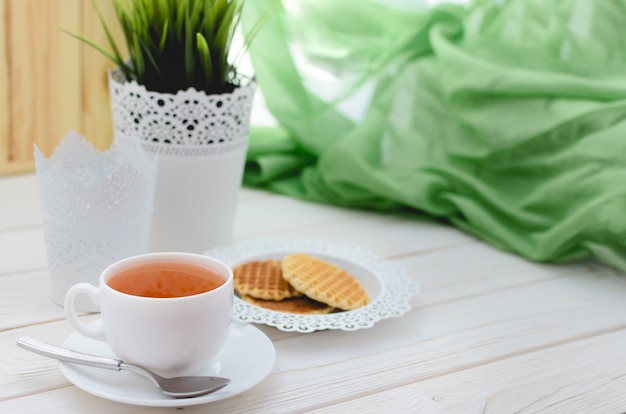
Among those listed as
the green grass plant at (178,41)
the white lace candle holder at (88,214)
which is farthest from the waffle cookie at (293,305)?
the green grass plant at (178,41)

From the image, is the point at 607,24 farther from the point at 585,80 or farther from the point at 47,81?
the point at 47,81

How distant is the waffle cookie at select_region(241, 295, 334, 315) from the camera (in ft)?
2.48

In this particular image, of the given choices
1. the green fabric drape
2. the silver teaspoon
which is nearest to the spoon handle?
the silver teaspoon

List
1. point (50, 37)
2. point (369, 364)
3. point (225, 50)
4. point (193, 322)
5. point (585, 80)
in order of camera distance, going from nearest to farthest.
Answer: point (193, 322), point (369, 364), point (225, 50), point (585, 80), point (50, 37)

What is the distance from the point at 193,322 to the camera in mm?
580

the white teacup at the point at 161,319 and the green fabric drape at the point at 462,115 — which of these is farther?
the green fabric drape at the point at 462,115

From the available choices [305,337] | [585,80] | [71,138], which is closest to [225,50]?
[71,138]

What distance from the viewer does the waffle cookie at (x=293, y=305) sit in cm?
76

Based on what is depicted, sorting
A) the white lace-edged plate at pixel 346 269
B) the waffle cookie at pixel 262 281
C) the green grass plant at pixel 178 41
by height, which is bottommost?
the white lace-edged plate at pixel 346 269

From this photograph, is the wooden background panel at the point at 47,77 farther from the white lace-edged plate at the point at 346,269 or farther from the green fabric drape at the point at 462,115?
the white lace-edged plate at the point at 346,269

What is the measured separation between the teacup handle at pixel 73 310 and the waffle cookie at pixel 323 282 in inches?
7.8

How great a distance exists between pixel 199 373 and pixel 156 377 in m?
0.04

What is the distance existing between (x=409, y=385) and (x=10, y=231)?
51 centimetres

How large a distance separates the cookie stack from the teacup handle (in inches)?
6.6
